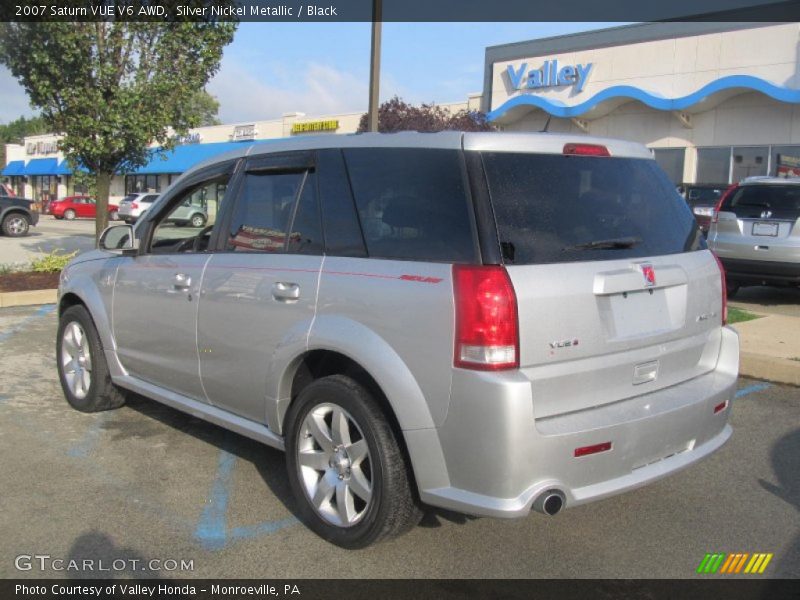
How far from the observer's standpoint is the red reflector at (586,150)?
3.37m

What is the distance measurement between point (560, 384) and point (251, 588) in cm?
158

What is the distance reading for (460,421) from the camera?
115 inches

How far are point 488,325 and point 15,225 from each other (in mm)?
24560

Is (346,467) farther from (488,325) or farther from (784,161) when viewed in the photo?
(784,161)

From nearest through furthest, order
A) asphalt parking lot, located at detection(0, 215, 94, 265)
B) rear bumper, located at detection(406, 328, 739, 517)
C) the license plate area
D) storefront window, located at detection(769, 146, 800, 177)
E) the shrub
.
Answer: rear bumper, located at detection(406, 328, 739, 517) < the license plate area < the shrub < asphalt parking lot, located at detection(0, 215, 94, 265) < storefront window, located at detection(769, 146, 800, 177)

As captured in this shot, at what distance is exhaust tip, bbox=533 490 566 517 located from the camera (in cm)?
292

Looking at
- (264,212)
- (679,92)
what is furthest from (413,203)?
(679,92)

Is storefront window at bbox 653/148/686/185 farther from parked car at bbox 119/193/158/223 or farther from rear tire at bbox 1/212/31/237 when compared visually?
parked car at bbox 119/193/158/223

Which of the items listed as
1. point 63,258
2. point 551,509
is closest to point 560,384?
point 551,509

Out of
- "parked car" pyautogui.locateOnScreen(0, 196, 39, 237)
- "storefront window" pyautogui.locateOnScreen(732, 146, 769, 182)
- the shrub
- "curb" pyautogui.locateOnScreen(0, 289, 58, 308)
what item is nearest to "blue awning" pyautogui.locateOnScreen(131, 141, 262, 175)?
"parked car" pyautogui.locateOnScreen(0, 196, 39, 237)

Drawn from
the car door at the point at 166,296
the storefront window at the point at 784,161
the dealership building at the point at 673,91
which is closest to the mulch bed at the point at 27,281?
the car door at the point at 166,296

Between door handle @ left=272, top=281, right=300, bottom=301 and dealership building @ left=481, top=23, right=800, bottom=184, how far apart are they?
21.2 metres

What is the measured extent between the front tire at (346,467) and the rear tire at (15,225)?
2334 cm

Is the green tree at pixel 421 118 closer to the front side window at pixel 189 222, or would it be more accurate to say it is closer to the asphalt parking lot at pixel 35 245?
the asphalt parking lot at pixel 35 245
